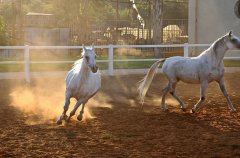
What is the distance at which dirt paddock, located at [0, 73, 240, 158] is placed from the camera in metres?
7.03

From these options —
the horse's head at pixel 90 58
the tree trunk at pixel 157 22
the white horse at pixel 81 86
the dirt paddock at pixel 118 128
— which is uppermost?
the tree trunk at pixel 157 22

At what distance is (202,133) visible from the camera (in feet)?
27.0

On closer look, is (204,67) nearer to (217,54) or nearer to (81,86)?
(217,54)

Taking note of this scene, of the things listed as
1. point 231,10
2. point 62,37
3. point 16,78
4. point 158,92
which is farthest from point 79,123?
point 62,37

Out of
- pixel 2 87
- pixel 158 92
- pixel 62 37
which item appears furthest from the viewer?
pixel 62 37

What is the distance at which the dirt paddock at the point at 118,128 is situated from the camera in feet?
23.1

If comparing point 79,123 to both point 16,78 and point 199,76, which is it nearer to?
point 199,76

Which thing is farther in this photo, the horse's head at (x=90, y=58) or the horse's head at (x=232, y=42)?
the horse's head at (x=232, y=42)

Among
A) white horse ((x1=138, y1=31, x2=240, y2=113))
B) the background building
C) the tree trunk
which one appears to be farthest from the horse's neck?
the tree trunk

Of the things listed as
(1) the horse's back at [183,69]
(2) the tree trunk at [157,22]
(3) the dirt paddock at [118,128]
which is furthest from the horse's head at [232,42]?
(2) the tree trunk at [157,22]

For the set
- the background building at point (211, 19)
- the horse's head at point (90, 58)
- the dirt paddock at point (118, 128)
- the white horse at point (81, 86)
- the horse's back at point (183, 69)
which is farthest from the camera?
the background building at point (211, 19)

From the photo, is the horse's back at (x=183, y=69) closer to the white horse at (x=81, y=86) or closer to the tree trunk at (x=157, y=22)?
the white horse at (x=81, y=86)

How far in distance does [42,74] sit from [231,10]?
1140cm

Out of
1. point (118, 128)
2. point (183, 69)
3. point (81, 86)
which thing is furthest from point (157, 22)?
point (118, 128)
